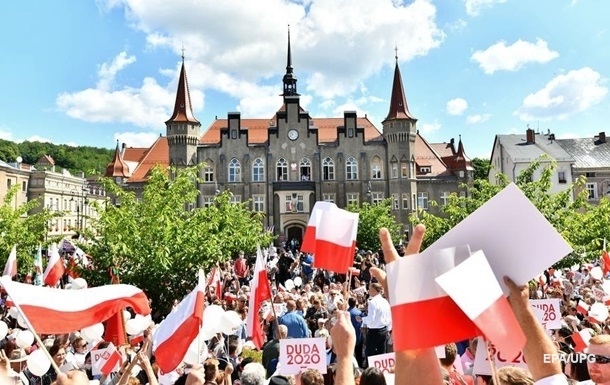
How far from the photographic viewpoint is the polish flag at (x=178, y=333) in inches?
227

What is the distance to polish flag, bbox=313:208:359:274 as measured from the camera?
8.30 meters

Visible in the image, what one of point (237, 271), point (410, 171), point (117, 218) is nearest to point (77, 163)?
point (410, 171)

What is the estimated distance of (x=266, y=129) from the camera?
211 feet

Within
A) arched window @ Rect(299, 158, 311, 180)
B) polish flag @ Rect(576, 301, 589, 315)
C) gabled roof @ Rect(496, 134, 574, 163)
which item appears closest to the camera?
polish flag @ Rect(576, 301, 589, 315)

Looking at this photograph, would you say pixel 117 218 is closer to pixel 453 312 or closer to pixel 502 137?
pixel 453 312

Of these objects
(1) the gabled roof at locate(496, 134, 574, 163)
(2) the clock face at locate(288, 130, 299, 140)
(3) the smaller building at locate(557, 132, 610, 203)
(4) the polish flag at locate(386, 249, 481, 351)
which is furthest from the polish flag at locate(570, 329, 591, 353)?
(3) the smaller building at locate(557, 132, 610, 203)

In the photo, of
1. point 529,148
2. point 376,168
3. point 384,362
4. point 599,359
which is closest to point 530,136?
point 529,148

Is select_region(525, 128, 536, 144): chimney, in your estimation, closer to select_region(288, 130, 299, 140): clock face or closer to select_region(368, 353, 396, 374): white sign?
select_region(288, 130, 299, 140): clock face

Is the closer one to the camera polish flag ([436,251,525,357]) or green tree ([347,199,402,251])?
polish flag ([436,251,525,357])

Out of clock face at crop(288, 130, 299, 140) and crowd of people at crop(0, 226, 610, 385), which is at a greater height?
clock face at crop(288, 130, 299, 140)

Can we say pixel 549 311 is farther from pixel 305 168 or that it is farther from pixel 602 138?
pixel 602 138

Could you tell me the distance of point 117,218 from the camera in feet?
53.2

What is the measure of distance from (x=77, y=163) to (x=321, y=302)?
348ft

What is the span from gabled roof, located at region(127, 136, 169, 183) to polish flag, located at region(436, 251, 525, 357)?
200 feet
